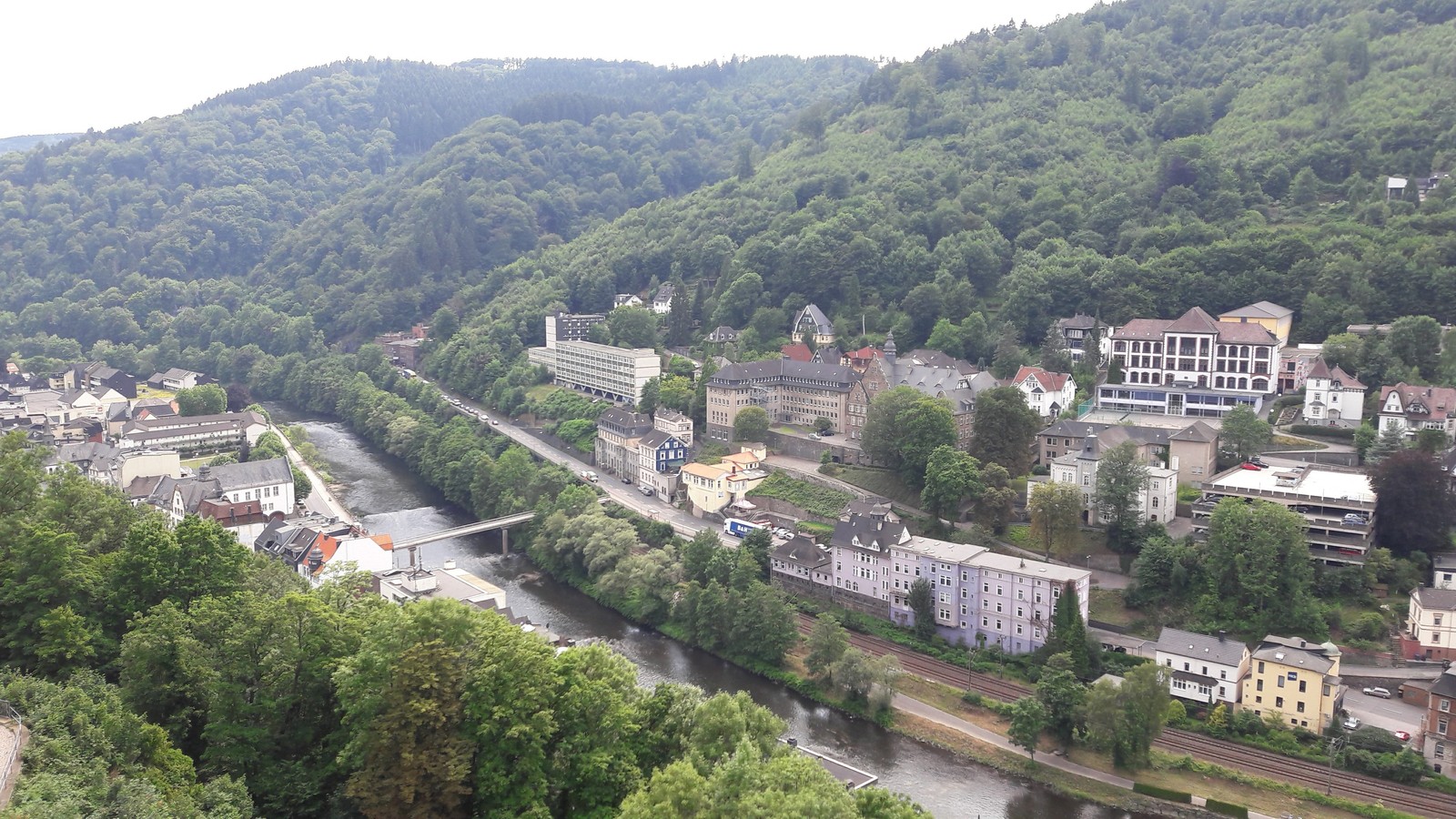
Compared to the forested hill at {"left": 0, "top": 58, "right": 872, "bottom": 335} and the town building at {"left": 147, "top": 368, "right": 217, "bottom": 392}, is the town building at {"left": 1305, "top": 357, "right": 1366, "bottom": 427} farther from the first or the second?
the forested hill at {"left": 0, "top": 58, "right": 872, "bottom": 335}

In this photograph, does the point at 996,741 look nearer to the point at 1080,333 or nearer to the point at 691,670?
the point at 691,670

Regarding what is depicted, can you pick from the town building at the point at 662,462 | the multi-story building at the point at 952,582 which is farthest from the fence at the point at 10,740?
the town building at the point at 662,462

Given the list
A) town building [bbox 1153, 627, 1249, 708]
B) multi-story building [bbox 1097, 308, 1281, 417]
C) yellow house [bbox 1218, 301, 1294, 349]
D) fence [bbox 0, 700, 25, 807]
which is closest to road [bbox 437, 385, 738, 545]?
town building [bbox 1153, 627, 1249, 708]

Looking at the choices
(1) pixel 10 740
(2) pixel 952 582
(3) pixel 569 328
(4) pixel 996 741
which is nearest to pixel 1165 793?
(4) pixel 996 741

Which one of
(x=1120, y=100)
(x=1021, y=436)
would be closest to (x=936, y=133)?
(x=1120, y=100)

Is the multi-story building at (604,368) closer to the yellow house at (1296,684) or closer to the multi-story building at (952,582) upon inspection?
the multi-story building at (952,582)

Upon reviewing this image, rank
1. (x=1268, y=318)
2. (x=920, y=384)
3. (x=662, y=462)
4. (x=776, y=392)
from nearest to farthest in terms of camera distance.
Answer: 1. (x=1268, y=318)
2. (x=920, y=384)
3. (x=662, y=462)
4. (x=776, y=392)
